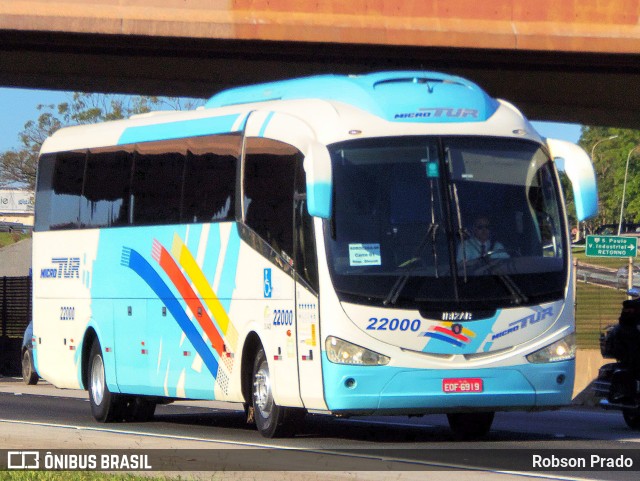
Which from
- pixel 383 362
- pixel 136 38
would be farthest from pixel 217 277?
pixel 136 38

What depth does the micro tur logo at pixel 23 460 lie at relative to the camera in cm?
1280

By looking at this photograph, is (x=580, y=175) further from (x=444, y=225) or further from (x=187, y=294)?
(x=187, y=294)

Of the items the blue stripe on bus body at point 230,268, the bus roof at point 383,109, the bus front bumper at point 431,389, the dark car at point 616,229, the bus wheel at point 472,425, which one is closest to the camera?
the bus front bumper at point 431,389

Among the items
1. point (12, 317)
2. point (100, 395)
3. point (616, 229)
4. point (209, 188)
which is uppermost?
point (616, 229)

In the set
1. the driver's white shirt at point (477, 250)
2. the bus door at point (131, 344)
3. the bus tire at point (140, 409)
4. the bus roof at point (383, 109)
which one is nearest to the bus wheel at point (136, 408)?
the bus tire at point (140, 409)

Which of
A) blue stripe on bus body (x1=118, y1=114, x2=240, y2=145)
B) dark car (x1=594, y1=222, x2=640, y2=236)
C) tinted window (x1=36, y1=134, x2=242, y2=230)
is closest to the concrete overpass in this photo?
tinted window (x1=36, y1=134, x2=242, y2=230)

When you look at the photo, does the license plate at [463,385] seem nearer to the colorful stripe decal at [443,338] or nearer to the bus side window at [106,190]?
the colorful stripe decal at [443,338]

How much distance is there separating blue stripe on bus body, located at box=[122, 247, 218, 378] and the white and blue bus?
4cm

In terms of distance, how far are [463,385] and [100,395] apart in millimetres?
6755

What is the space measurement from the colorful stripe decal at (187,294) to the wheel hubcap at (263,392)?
90 cm

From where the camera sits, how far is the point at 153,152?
61.6ft

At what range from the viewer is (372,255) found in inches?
569

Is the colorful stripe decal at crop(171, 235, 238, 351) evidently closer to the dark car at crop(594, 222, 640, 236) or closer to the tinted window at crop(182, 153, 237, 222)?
the tinted window at crop(182, 153, 237, 222)

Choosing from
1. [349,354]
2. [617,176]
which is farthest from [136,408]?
[617,176]
